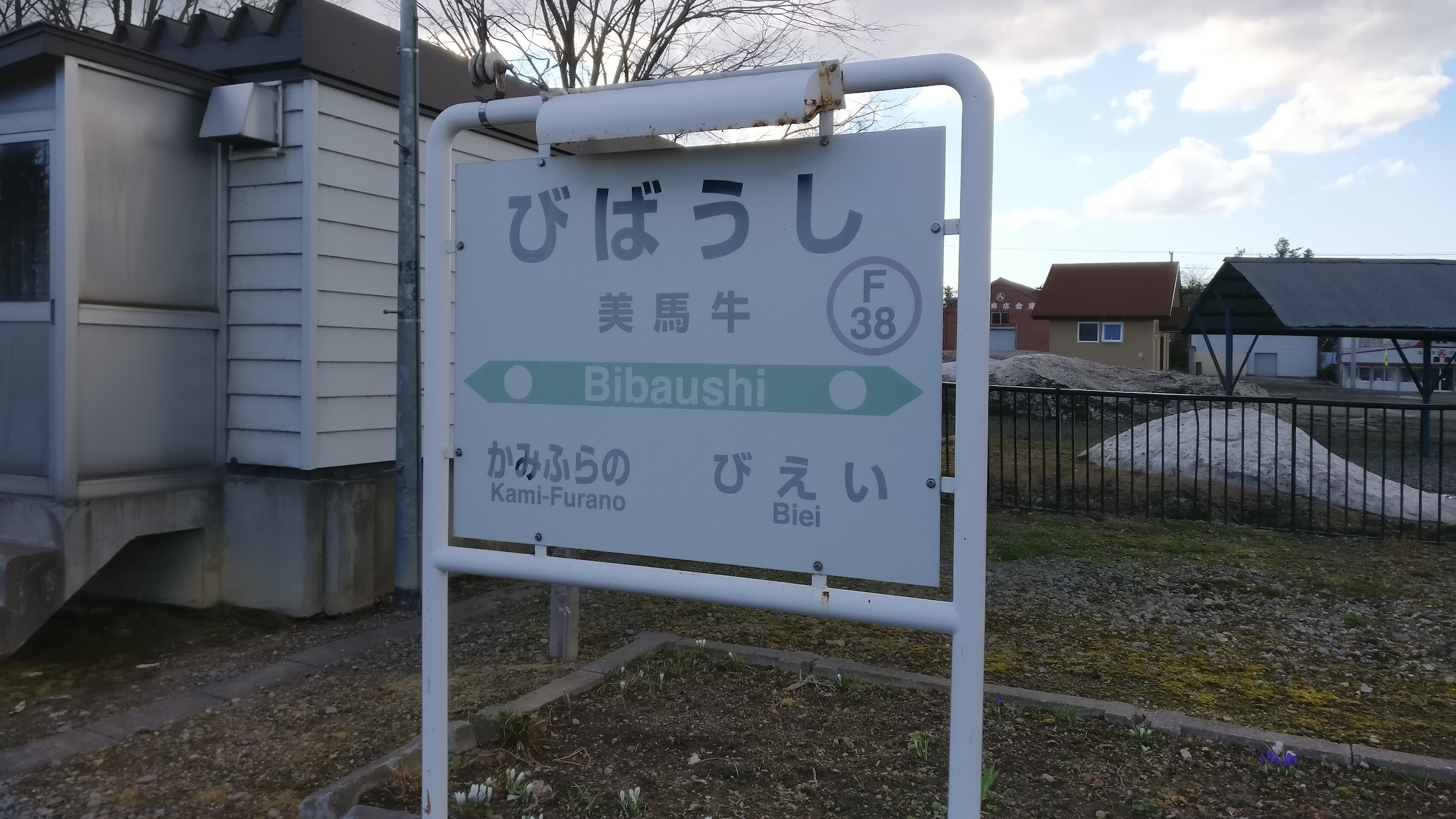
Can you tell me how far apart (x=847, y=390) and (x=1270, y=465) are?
8.40m

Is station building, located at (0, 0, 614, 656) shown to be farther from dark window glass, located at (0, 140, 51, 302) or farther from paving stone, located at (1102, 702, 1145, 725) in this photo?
paving stone, located at (1102, 702, 1145, 725)

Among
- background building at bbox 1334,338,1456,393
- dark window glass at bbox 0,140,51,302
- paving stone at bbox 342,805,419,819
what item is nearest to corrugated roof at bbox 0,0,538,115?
dark window glass at bbox 0,140,51,302

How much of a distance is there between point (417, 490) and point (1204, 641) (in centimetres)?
439

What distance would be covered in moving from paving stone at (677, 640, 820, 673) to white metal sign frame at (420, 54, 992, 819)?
1733 mm

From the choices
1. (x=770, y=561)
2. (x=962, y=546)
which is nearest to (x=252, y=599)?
(x=770, y=561)

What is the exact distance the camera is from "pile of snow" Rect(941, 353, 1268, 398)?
20688 millimetres

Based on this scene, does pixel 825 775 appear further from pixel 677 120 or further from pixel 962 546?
pixel 677 120

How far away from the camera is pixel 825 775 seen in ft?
10.9

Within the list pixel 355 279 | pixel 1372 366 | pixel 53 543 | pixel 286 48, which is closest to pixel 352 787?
pixel 53 543

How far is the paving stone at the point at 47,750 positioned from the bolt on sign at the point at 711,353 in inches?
86.0

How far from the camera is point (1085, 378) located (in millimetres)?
21547

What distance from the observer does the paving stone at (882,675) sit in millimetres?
4082

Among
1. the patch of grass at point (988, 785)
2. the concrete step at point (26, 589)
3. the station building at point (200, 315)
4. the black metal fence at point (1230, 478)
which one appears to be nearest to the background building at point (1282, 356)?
the black metal fence at point (1230, 478)

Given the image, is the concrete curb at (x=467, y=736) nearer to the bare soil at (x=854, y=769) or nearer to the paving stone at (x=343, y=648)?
the bare soil at (x=854, y=769)
